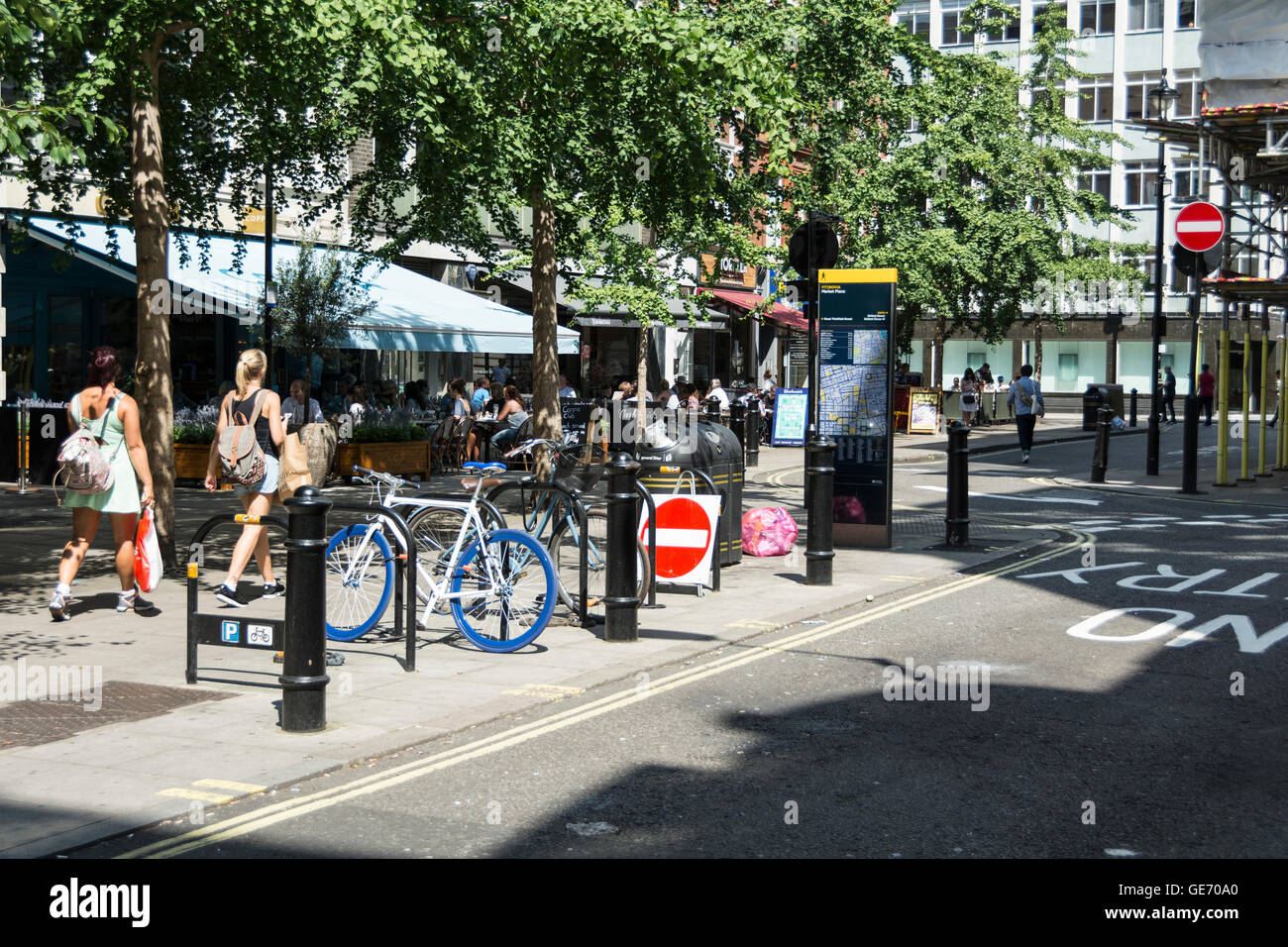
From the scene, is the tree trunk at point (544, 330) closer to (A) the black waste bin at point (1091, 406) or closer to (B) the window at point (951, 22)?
(A) the black waste bin at point (1091, 406)

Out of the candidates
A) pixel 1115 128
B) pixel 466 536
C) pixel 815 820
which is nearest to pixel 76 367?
pixel 466 536

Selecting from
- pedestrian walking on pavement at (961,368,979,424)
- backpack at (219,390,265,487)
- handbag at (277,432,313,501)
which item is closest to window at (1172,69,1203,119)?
pedestrian walking on pavement at (961,368,979,424)

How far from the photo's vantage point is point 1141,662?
8758 mm

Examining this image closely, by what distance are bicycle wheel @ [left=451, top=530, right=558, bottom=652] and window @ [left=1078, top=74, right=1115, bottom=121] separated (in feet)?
189

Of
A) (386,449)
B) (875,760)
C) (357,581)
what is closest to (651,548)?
(357,581)

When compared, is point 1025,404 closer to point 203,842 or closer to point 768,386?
point 768,386

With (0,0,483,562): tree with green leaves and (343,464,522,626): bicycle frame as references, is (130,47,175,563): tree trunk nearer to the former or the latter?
(0,0,483,562): tree with green leaves

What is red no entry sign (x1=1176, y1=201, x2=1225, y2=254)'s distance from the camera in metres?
20.9

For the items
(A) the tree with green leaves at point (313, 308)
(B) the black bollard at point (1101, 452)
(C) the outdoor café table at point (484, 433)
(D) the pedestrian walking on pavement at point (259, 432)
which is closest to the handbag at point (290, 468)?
(D) the pedestrian walking on pavement at point (259, 432)

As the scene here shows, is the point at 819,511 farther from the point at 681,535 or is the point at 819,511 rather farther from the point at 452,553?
the point at 452,553

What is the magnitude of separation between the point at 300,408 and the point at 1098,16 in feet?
168

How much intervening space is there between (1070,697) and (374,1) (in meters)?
7.19

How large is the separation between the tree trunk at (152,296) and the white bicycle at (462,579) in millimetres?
3431

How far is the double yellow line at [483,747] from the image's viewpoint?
17.8 ft
